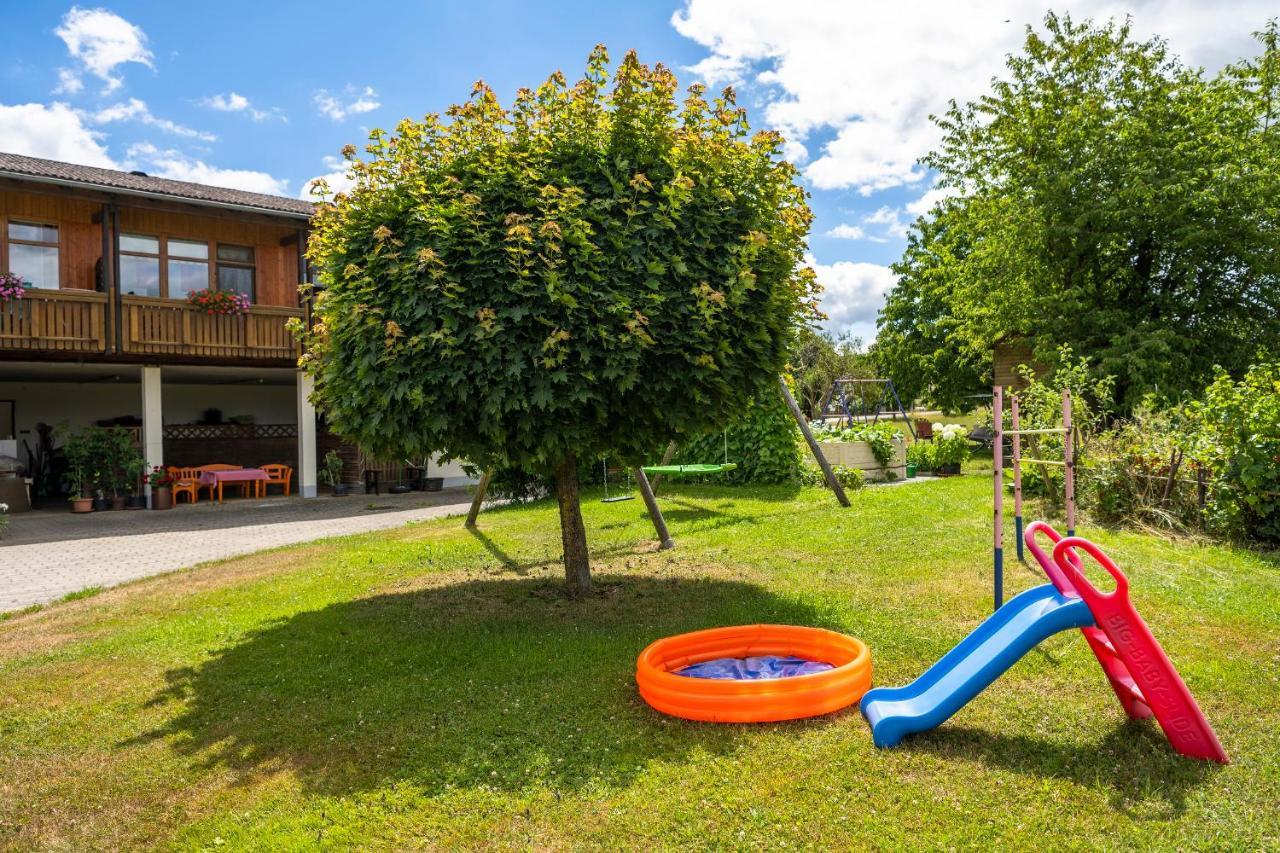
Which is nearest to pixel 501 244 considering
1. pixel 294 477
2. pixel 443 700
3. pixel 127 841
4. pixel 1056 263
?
→ pixel 443 700

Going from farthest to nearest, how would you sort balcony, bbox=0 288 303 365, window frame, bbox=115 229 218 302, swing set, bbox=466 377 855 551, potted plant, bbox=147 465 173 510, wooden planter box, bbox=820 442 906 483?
window frame, bbox=115 229 218 302
potted plant, bbox=147 465 173 510
wooden planter box, bbox=820 442 906 483
balcony, bbox=0 288 303 365
swing set, bbox=466 377 855 551

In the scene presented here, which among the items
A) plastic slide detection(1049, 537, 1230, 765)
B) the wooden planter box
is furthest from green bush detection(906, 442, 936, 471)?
plastic slide detection(1049, 537, 1230, 765)

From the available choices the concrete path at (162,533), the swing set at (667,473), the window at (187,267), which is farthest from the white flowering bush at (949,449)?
the window at (187,267)

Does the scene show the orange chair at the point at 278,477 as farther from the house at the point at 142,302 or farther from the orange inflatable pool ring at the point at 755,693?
the orange inflatable pool ring at the point at 755,693

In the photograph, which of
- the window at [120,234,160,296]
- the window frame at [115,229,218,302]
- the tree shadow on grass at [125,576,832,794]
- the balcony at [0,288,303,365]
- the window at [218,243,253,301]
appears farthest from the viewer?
the window at [218,243,253,301]

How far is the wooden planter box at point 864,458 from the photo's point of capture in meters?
16.0

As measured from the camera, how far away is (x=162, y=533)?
13.0 meters

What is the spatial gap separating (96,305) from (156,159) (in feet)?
21.5

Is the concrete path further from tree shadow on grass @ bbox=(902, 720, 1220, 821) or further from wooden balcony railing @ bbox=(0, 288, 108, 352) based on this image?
tree shadow on grass @ bbox=(902, 720, 1220, 821)

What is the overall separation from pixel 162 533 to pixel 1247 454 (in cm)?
1476

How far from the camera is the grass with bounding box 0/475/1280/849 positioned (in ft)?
10.6

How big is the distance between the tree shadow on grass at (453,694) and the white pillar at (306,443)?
1266 cm

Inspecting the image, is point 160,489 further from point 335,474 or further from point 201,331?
point 335,474

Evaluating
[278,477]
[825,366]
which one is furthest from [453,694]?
[825,366]
